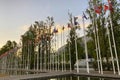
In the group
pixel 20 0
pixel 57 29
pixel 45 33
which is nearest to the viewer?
pixel 20 0

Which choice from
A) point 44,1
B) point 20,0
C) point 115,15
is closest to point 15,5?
point 20,0

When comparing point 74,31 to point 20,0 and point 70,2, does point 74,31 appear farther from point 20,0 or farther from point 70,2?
point 20,0

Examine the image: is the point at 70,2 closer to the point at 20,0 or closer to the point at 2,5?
the point at 20,0

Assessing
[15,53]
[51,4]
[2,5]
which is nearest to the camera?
[2,5]

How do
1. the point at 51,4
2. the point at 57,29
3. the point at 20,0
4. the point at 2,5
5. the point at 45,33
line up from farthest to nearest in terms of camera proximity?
1. the point at 45,33
2. the point at 57,29
3. the point at 51,4
4. the point at 2,5
5. the point at 20,0

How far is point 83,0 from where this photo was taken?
26.6 meters

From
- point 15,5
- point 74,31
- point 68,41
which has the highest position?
point 15,5

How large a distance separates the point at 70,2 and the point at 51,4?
3.34 meters

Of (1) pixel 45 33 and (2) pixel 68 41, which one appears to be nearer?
(2) pixel 68 41

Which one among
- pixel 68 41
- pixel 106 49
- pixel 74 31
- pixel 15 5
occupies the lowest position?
pixel 106 49

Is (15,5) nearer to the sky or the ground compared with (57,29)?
nearer to the sky

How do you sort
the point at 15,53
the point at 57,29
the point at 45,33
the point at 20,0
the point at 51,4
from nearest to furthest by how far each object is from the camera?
the point at 20,0 → the point at 51,4 → the point at 57,29 → the point at 45,33 → the point at 15,53

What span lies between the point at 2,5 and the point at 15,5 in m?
2.35

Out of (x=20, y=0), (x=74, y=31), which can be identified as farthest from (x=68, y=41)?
(x=20, y=0)
